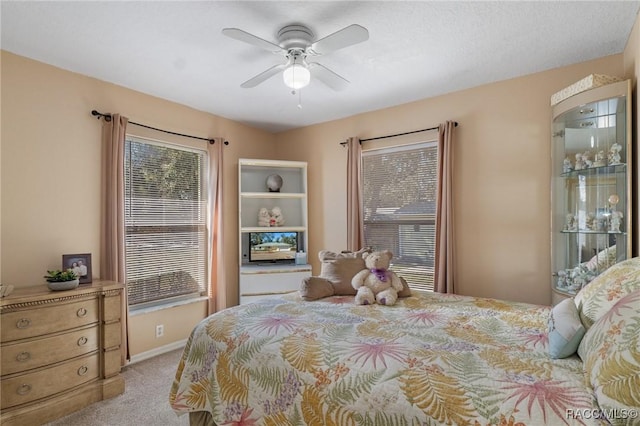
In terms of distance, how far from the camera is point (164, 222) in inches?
140

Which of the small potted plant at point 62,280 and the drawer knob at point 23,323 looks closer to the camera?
the drawer knob at point 23,323

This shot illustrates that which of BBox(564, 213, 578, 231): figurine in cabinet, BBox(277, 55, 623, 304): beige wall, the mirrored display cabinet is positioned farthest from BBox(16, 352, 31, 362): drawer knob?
BBox(564, 213, 578, 231): figurine in cabinet

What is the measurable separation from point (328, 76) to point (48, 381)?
2.83 metres

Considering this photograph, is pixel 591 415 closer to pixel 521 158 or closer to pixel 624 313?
pixel 624 313

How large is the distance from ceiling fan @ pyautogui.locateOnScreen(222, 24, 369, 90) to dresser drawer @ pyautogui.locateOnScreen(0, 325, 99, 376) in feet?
7.17

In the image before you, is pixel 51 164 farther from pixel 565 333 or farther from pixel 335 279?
pixel 565 333

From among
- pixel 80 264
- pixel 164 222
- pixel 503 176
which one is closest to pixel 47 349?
pixel 80 264

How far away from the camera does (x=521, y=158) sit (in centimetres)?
295

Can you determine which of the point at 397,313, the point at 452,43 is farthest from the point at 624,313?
the point at 452,43

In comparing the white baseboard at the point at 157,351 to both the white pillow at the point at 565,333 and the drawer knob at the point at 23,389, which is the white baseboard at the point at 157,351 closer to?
the drawer knob at the point at 23,389

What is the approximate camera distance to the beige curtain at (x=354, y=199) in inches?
153

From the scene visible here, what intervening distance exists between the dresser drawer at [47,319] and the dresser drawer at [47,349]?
2.1 inches

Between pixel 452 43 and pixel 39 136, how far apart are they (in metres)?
3.16

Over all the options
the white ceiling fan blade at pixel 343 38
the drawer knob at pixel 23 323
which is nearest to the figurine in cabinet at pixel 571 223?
the white ceiling fan blade at pixel 343 38
